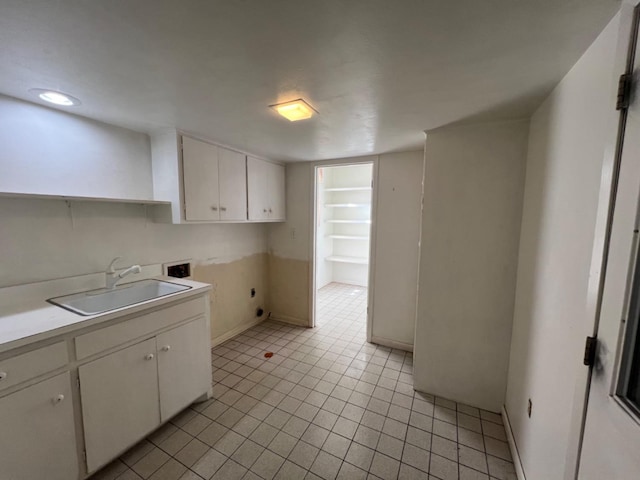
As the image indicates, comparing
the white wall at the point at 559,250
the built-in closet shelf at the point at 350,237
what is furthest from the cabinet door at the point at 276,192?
the white wall at the point at 559,250

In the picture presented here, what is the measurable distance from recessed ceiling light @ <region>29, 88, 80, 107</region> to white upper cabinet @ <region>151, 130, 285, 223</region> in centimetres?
58

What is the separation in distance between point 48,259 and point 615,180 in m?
2.77

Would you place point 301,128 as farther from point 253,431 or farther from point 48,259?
point 253,431

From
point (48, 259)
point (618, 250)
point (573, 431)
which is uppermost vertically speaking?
point (618, 250)

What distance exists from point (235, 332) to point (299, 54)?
9.68 feet

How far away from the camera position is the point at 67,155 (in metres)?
1.71

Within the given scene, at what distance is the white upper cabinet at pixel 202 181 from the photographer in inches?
80.5

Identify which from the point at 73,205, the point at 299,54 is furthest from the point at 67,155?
the point at 299,54

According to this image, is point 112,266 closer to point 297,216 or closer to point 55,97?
point 55,97

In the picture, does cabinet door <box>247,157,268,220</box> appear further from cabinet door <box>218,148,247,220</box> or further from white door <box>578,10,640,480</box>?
white door <box>578,10,640,480</box>

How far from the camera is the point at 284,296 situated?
3498mm

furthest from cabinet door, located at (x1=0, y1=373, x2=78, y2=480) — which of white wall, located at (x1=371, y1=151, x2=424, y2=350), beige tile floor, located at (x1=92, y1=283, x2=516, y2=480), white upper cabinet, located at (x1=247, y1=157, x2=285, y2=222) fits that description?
white wall, located at (x1=371, y1=151, x2=424, y2=350)

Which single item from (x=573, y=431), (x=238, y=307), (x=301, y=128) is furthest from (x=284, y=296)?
(x=573, y=431)

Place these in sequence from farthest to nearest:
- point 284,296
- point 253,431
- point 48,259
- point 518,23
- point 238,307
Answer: point 284,296, point 238,307, point 253,431, point 48,259, point 518,23
